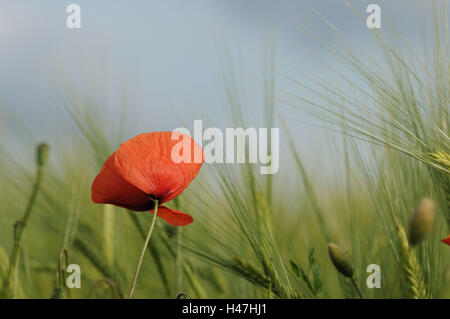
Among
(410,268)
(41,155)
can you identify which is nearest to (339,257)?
(410,268)

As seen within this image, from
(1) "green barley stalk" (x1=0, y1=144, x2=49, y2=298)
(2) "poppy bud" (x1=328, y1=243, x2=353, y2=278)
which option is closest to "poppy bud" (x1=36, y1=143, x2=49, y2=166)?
(1) "green barley stalk" (x1=0, y1=144, x2=49, y2=298)

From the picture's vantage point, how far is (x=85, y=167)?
2.05 feet

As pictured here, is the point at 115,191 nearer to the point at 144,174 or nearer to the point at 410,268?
the point at 144,174

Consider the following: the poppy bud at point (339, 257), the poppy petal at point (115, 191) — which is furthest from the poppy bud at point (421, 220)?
the poppy petal at point (115, 191)

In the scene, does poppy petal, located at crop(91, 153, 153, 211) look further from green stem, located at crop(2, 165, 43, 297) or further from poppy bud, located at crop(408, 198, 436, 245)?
poppy bud, located at crop(408, 198, 436, 245)

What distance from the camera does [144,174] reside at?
14.8 inches

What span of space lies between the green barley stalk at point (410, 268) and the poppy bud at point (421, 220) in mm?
100

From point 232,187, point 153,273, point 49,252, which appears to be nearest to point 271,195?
point 232,187

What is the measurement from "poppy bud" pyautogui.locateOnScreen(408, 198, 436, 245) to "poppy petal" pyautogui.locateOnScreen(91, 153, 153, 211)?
192 millimetres

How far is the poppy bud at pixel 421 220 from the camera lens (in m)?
0.30

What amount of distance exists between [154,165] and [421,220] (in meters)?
0.18

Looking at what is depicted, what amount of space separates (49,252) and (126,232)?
102 mm

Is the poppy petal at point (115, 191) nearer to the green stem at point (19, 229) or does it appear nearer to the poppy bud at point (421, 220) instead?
the green stem at point (19, 229)
